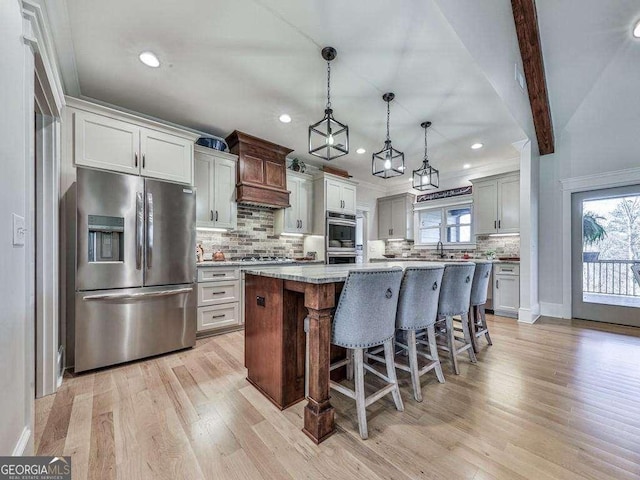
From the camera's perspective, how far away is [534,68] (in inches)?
140

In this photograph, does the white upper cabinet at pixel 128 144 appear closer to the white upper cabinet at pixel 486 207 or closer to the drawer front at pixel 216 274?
the drawer front at pixel 216 274

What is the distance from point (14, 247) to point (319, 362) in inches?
61.0

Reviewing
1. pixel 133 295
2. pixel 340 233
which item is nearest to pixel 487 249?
pixel 340 233

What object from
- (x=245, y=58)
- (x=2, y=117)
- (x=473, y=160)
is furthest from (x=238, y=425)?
(x=473, y=160)

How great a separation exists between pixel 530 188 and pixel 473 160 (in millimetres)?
1253

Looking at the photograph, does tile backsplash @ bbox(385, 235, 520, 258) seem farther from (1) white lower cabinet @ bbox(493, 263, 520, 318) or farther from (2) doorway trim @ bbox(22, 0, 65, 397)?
(2) doorway trim @ bbox(22, 0, 65, 397)

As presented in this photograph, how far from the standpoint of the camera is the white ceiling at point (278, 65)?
1.92m

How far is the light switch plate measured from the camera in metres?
1.15

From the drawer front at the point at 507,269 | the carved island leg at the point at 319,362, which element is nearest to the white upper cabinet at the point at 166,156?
the carved island leg at the point at 319,362

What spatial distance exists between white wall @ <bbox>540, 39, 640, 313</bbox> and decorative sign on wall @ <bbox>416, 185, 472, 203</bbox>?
120 centimetres

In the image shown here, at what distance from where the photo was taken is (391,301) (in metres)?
1.67

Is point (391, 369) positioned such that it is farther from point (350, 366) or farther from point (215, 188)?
point (215, 188)

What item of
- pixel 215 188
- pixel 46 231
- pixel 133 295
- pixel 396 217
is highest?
pixel 215 188

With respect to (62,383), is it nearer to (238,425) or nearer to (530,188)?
(238,425)
